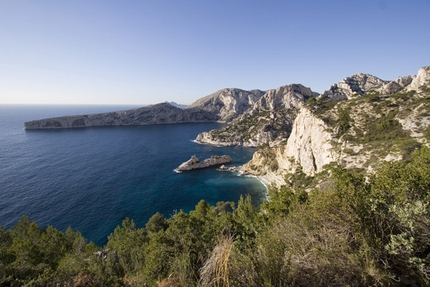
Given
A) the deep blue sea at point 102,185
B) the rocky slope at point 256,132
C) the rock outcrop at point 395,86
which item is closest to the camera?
the deep blue sea at point 102,185

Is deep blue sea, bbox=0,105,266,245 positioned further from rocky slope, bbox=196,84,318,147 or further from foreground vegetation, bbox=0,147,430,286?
foreground vegetation, bbox=0,147,430,286

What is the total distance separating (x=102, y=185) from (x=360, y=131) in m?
67.4

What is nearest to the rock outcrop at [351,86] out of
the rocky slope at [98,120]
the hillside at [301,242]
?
the hillside at [301,242]

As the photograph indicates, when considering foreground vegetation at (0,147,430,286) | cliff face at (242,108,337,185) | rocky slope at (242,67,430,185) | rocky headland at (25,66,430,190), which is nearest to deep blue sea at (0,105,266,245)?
cliff face at (242,108,337,185)

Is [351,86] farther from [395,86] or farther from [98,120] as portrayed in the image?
[98,120]

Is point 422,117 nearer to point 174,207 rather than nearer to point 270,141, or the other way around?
point 174,207

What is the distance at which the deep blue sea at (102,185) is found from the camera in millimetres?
45381

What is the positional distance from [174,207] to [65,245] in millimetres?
26194

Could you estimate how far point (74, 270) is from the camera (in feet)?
47.2

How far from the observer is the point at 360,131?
4388cm

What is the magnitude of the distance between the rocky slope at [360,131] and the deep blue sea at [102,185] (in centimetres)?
1488

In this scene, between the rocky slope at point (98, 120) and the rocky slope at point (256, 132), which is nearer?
the rocky slope at point (256, 132)

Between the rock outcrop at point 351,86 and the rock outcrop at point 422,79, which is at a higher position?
the rock outcrop at point 351,86

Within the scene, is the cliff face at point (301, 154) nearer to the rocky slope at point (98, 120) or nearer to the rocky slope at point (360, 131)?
the rocky slope at point (360, 131)
